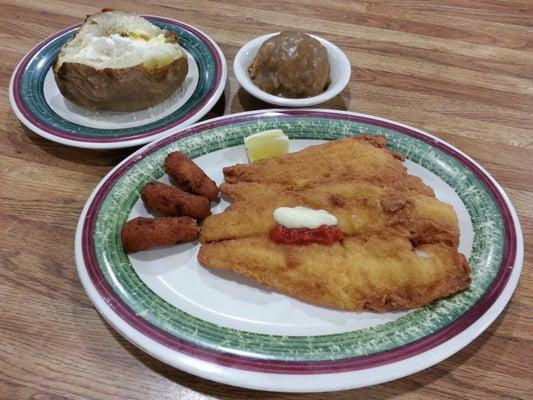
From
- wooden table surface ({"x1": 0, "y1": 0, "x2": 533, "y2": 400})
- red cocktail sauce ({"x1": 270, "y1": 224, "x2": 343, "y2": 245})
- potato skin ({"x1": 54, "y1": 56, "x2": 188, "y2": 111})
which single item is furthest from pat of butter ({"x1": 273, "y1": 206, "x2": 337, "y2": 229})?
potato skin ({"x1": 54, "y1": 56, "x2": 188, "y2": 111})

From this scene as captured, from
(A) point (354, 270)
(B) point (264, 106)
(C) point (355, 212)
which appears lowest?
(A) point (354, 270)

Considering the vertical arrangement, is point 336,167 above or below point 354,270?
above

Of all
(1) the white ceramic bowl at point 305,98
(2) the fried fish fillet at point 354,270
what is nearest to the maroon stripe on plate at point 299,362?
(2) the fried fish fillet at point 354,270

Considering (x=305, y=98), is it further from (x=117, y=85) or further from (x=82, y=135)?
(x=82, y=135)

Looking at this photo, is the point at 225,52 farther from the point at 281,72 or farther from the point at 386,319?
the point at 386,319

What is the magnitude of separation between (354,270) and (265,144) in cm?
63

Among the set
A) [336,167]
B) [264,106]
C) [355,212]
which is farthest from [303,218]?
[264,106]

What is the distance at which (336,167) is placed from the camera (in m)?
1.75

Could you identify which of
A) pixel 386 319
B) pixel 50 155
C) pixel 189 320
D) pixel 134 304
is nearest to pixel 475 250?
pixel 386 319

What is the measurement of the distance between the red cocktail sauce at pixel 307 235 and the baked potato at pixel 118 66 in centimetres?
90

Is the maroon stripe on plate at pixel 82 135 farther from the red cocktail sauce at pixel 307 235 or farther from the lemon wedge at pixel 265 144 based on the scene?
the red cocktail sauce at pixel 307 235

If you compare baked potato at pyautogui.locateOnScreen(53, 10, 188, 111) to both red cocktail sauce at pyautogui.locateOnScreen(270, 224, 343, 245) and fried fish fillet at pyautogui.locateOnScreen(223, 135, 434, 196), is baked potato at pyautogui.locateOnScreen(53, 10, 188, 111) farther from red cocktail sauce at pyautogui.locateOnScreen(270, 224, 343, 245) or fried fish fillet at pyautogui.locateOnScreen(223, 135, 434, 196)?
red cocktail sauce at pyautogui.locateOnScreen(270, 224, 343, 245)

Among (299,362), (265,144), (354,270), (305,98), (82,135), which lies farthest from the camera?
(305,98)

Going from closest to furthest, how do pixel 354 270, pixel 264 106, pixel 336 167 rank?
pixel 354 270 < pixel 336 167 < pixel 264 106
